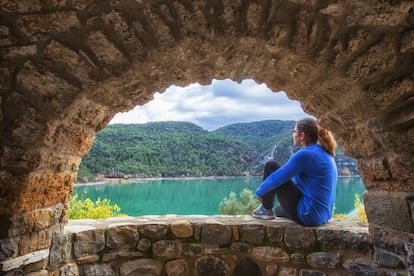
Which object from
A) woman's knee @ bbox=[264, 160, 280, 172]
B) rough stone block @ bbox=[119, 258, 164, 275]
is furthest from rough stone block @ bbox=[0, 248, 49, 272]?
woman's knee @ bbox=[264, 160, 280, 172]

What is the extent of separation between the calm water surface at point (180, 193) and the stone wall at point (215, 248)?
9.40ft

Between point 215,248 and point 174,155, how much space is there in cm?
1037

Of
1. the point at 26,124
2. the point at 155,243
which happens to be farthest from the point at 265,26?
the point at 155,243

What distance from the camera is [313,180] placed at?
2.48m

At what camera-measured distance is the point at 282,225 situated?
2438 millimetres

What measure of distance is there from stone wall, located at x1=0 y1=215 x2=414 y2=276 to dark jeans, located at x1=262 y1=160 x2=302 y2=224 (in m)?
0.09

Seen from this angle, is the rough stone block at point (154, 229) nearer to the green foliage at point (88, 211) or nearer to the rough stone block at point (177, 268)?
the rough stone block at point (177, 268)

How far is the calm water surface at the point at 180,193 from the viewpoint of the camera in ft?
20.5

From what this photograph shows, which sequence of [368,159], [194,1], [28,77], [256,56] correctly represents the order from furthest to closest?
1. [368,159]
2. [256,56]
3. [28,77]
4. [194,1]

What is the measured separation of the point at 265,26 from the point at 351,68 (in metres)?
0.43

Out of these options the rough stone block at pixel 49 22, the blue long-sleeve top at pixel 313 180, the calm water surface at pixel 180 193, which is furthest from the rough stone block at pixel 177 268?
the calm water surface at pixel 180 193

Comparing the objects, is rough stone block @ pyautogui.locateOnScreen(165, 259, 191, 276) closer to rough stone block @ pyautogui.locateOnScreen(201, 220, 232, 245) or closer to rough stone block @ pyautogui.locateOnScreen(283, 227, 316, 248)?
rough stone block @ pyautogui.locateOnScreen(201, 220, 232, 245)

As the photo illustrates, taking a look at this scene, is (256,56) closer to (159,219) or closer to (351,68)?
(351,68)

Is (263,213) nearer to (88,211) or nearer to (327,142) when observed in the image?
(327,142)
